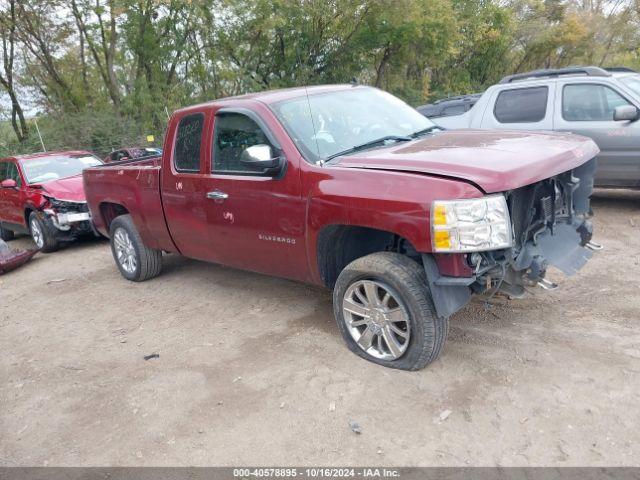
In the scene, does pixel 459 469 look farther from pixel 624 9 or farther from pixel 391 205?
pixel 624 9

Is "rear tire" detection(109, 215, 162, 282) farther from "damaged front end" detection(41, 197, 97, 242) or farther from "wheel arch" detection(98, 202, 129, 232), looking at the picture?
"damaged front end" detection(41, 197, 97, 242)

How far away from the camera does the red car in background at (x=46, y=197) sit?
855 centimetres

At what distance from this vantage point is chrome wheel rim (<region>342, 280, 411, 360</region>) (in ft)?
11.9

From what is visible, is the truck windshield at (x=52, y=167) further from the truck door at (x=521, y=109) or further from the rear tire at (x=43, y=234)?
the truck door at (x=521, y=109)

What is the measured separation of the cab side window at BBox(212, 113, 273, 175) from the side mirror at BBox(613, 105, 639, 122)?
15.2 feet

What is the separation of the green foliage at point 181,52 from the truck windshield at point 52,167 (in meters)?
7.74

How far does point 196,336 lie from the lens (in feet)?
15.4

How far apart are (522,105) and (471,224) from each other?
5.13 metres

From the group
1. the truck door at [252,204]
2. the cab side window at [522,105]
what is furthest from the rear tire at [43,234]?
the cab side window at [522,105]

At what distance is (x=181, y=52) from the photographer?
60.2 feet

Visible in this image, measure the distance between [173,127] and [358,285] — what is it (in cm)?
269

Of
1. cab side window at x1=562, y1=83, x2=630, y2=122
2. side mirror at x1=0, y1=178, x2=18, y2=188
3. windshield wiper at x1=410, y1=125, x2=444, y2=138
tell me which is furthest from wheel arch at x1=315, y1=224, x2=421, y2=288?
side mirror at x1=0, y1=178, x2=18, y2=188

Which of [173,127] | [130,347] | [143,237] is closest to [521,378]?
[130,347]

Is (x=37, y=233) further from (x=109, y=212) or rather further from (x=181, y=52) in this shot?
(x=181, y=52)
